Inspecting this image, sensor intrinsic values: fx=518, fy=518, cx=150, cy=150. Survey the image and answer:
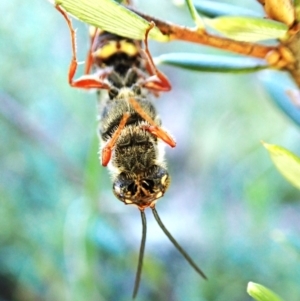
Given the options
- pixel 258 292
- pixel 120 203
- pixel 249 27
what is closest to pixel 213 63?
pixel 249 27

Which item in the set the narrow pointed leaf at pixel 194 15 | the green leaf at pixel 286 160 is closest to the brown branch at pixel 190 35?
the narrow pointed leaf at pixel 194 15

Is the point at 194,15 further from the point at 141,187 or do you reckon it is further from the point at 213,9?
the point at 141,187

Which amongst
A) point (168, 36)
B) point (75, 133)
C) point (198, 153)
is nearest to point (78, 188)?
point (75, 133)

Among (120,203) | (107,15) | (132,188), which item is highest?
(107,15)

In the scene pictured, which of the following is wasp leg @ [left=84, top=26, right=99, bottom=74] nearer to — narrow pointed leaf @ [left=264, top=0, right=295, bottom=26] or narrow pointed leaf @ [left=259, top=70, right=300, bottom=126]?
narrow pointed leaf @ [left=259, top=70, right=300, bottom=126]

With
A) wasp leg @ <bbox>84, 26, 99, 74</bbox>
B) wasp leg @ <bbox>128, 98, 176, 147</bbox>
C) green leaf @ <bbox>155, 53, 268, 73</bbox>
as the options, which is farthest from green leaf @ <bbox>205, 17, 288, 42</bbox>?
wasp leg @ <bbox>84, 26, 99, 74</bbox>

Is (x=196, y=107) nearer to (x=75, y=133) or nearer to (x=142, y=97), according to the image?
(x=75, y=133)

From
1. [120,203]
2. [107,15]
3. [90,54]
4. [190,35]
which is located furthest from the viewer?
[120,203]
